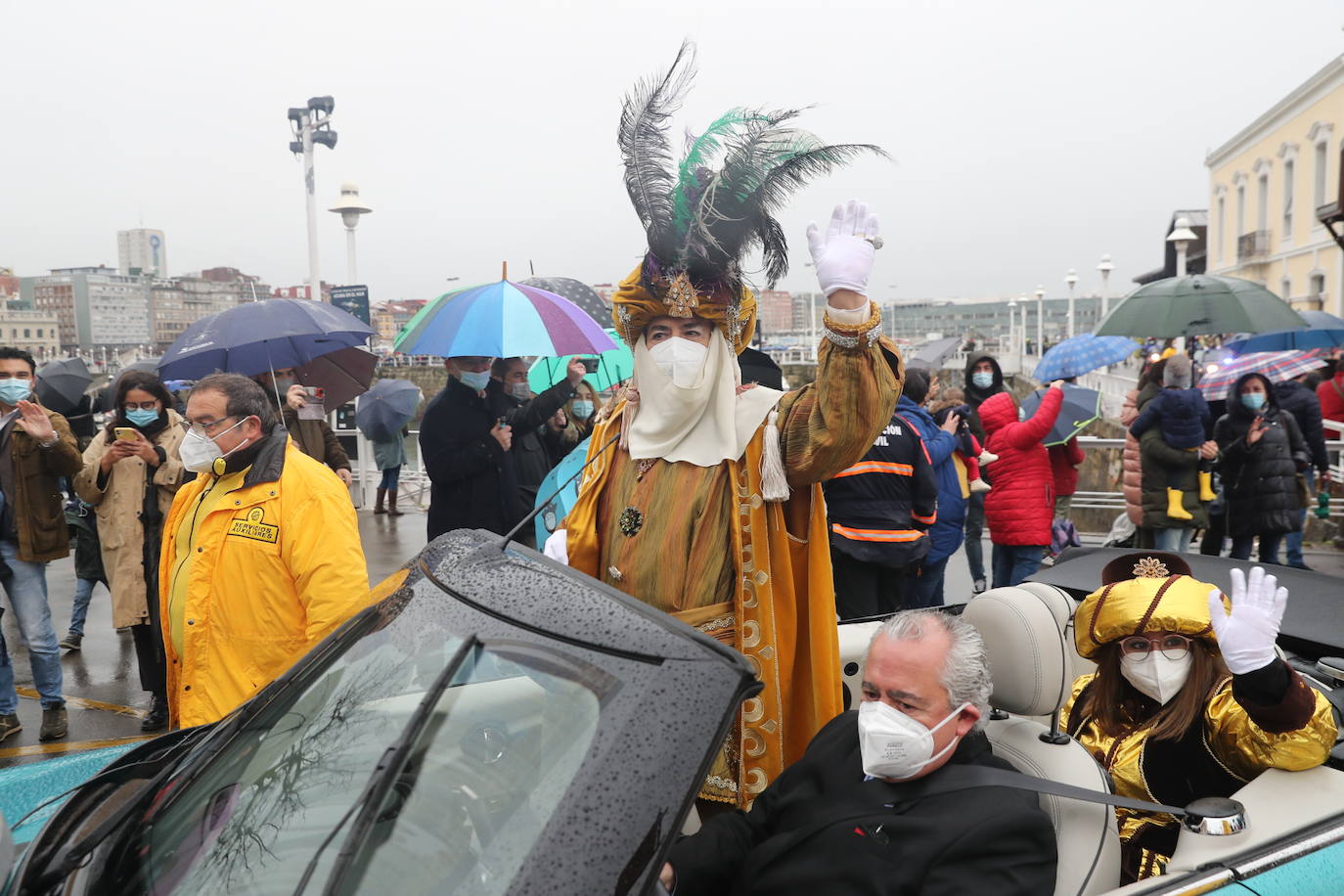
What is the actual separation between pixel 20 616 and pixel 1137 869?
195 inches

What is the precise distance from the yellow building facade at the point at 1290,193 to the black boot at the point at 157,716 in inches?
1232

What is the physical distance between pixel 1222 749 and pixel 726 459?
143 centimetres

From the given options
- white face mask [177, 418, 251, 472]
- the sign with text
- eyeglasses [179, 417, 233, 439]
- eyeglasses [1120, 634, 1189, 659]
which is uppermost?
the sign with text

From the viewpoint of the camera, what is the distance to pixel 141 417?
15.5 ft

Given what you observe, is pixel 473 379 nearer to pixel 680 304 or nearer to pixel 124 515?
pixel 124 515

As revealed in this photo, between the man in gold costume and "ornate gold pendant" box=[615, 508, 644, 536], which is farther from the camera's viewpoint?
"ornate gold pendant" box=[615, 508, 644, 536]

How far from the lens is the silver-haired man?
6.49ft

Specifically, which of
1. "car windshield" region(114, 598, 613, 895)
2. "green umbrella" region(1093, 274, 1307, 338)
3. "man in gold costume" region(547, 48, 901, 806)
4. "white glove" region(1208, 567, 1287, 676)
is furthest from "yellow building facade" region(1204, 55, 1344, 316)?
"car windshield" region(114, 598, 613, 895)

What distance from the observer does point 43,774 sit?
2.65m

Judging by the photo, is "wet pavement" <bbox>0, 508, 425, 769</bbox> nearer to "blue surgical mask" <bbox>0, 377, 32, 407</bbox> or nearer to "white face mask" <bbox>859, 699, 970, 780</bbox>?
"blue surgical mask" <bbox>0, 377, 32, 407</bbox>

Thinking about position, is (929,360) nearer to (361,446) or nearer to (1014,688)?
(361,446)

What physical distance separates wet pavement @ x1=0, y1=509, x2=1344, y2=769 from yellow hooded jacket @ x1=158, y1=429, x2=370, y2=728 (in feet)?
7.22

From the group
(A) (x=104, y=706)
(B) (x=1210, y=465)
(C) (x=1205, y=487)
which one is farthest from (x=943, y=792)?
(B) (x=1210, y=465)

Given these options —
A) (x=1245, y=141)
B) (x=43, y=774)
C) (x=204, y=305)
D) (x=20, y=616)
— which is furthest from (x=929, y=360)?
(x=204, y=305)
